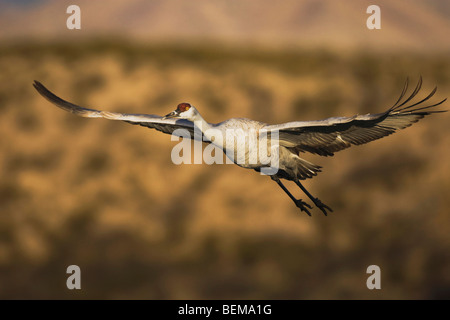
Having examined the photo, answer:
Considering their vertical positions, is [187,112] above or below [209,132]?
above

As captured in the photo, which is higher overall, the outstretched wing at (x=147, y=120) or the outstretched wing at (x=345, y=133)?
the outstretched wing at (x=147, y=120)

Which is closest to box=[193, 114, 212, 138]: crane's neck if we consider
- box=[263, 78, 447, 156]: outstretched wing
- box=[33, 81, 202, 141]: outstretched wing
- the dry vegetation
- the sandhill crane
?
the sandhill crane

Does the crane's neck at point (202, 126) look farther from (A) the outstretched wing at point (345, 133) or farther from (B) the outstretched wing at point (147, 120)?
(A) the outstretched wing at point (345, 133)

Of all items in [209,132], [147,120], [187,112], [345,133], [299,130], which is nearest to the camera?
[299,130]

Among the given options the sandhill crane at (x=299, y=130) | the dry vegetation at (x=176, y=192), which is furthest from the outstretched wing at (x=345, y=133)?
the dry vegetation at (x=176, y=192)

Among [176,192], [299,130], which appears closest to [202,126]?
[299,130]

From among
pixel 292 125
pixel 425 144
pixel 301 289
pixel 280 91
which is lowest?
pixel 301 289

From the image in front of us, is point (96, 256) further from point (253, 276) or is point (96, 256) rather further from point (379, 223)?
point (379, 223)

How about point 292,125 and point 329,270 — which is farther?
point 329,270

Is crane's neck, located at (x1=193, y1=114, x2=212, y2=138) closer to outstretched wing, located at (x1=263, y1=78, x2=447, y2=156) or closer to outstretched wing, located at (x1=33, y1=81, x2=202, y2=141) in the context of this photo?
outstretched wing, located at (x1=33, y1=81, x2=202, y2=141)

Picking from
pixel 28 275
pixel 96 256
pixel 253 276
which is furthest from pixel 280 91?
pixel 28 275

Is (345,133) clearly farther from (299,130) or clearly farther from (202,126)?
(202,126)
